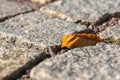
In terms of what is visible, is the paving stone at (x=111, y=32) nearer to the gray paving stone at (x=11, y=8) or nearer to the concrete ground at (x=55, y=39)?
the concrete ground at (x=55, y=39)

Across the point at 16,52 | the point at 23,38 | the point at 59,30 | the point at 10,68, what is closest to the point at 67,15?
the point at 59,30

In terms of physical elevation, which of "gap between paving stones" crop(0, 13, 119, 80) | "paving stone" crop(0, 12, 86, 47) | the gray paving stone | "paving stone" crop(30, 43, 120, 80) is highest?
the gray paving stone

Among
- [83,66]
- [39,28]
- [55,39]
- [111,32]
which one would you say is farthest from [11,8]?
[83,66]

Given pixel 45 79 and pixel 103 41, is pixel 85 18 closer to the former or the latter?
pixel 103 41

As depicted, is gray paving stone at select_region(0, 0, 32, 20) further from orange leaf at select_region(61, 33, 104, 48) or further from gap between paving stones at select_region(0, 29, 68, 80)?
orange leaf at select_region(61, 33, 104, 48)

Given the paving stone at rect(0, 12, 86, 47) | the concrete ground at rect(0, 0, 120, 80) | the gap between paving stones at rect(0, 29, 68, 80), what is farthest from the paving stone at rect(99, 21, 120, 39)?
the gap between paving stones at rect(0, 29, 68, 80)

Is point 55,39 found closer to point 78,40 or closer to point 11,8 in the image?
point 78,40

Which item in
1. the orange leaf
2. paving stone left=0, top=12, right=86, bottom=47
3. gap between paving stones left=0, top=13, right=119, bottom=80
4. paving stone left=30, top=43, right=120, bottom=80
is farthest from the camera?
paving stone left=0, top=12, right=86, bottom=47
